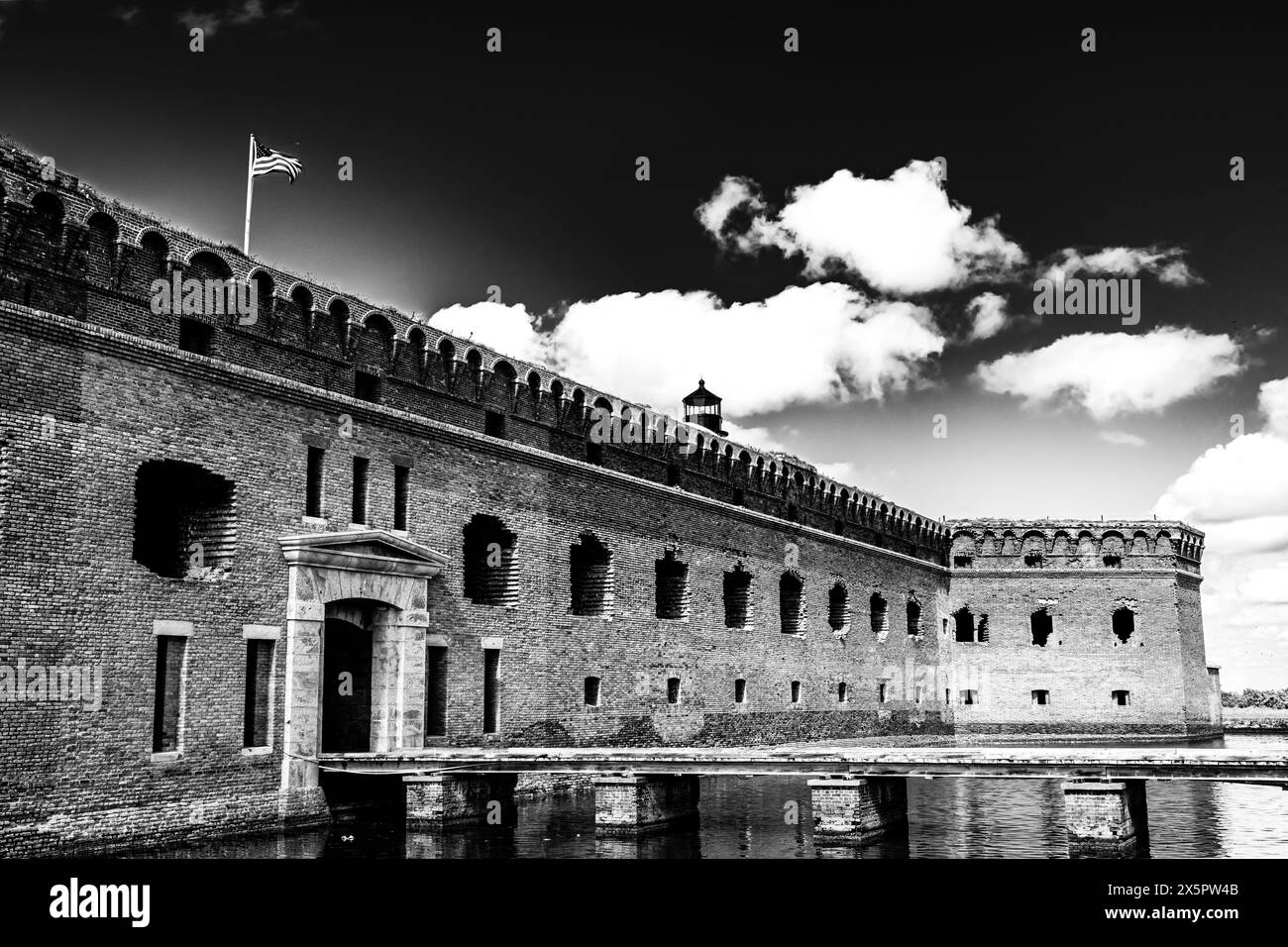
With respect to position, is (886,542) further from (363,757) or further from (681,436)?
(363,757)

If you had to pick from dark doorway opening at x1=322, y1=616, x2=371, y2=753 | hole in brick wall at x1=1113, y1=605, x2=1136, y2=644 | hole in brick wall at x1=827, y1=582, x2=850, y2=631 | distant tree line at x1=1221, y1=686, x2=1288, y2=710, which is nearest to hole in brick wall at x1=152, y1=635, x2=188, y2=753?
dark doorway opening at x1=322, y1=616, x2=371, y2=753

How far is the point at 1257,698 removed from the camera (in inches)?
3142

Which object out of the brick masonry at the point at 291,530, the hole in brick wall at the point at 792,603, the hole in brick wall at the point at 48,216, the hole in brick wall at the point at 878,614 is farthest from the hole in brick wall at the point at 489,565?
the hole in brick wall at the point at 878,614

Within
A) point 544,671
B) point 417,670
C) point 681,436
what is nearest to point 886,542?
point 681,436

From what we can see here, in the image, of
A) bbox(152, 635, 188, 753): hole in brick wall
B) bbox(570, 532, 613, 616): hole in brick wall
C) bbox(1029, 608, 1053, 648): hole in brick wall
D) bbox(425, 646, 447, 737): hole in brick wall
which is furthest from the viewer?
bbox(1029, 608, 1053, 648): hole in brick wall

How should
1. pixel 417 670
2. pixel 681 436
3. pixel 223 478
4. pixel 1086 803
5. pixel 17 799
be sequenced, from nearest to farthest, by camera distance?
pixel 17 799 < pixel 1086 803 < pixel 223 478 < pixel 417 670 < pixel 681 436

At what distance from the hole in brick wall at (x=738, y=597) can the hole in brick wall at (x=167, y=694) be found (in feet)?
55.7

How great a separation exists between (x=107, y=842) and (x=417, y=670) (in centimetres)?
596

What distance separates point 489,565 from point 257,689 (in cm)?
621

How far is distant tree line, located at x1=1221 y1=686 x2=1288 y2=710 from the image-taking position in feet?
253

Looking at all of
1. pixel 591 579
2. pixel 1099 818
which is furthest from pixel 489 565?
pixel 1099 818

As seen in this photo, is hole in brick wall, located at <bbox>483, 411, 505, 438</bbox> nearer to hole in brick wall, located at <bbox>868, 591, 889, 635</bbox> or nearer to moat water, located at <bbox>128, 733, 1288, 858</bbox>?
moat water, located at <bbox>128, 733, 1288, 858</bbox>

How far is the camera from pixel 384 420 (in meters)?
20.5

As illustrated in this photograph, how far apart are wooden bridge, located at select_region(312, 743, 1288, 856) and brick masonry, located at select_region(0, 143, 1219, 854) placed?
1954mm
